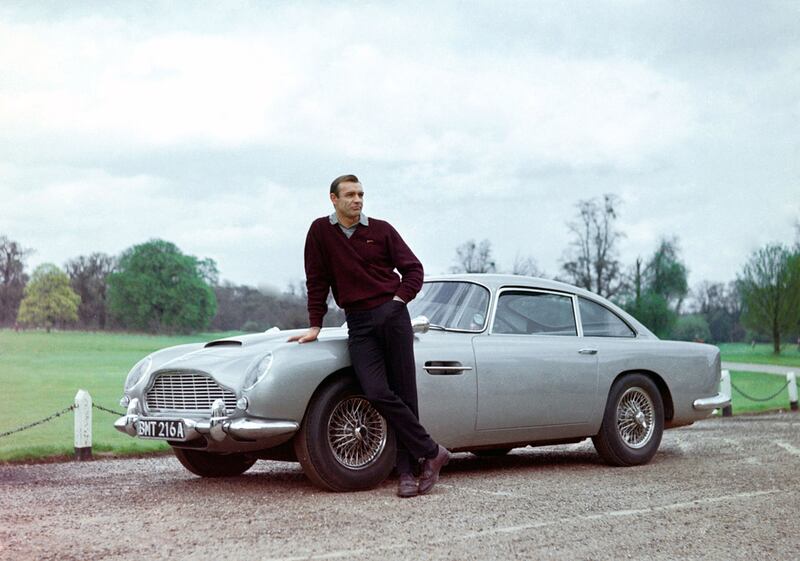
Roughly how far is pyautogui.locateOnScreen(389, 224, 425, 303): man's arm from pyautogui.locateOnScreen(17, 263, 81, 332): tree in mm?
22176

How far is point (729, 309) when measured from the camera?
63094 mm

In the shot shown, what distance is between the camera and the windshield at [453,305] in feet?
26.1

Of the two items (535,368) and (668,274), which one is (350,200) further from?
(668,274)

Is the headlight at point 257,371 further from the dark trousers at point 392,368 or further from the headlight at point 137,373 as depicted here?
the headlight at point 137,373

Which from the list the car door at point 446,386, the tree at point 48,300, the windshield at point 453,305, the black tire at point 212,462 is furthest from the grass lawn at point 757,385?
the black tire at point 212,462

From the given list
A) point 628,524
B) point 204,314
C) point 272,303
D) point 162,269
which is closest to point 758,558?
point 628,524

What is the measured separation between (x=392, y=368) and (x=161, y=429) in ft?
5.52

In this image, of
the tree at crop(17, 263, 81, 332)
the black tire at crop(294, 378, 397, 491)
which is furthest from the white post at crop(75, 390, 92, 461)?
the tree at crop(17, 263, 81, 332)

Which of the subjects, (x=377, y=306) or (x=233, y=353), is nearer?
(x=377, y=306)

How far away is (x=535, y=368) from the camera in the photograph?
816 centimetres

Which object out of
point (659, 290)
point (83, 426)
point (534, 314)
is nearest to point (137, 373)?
point (534, 314)

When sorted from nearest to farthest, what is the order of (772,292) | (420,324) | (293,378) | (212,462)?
(293,378), (420,324), (212,462), (772,292)

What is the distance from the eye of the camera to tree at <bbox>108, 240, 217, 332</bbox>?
2875 cm

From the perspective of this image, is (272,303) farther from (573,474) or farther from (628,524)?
(628,524)
